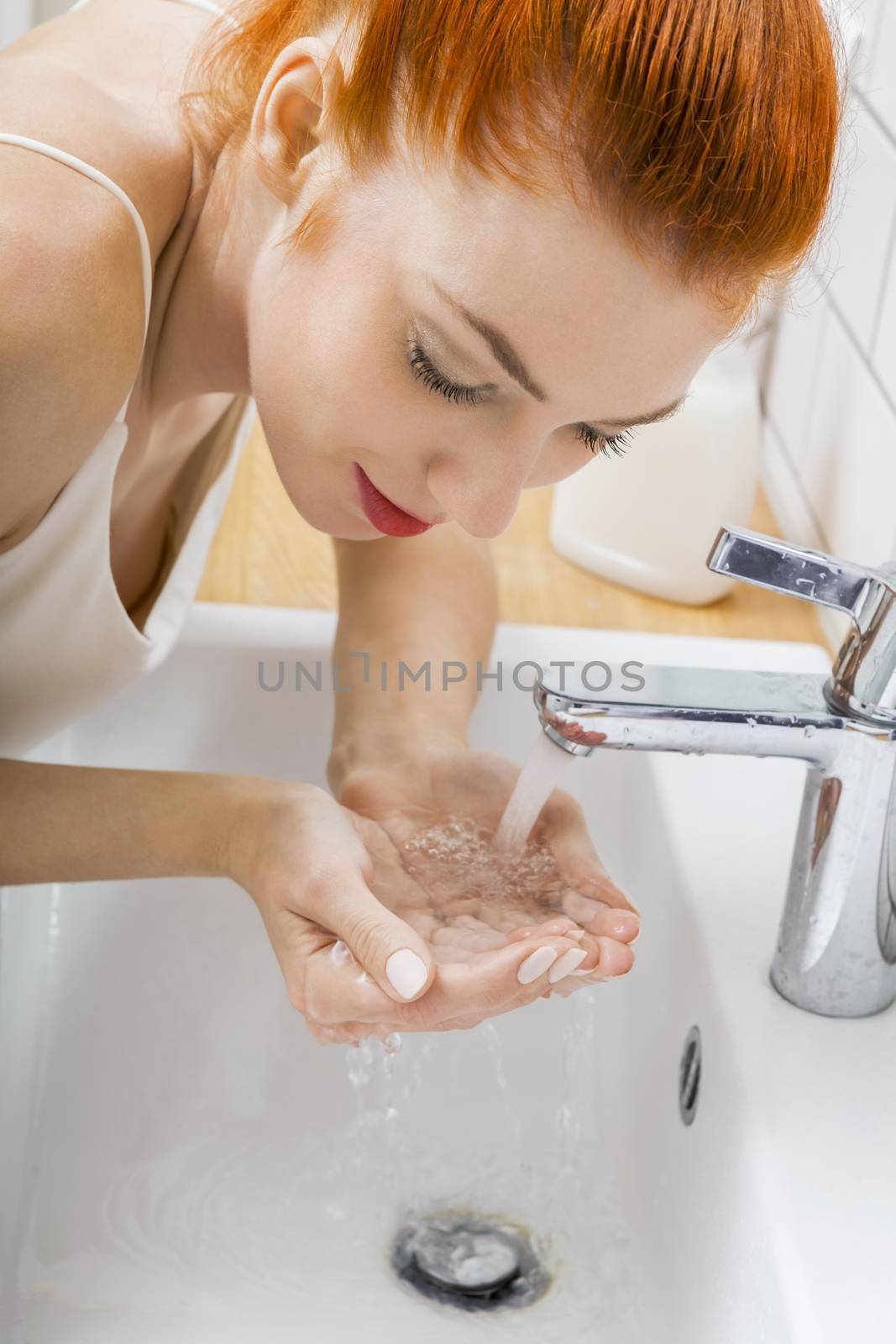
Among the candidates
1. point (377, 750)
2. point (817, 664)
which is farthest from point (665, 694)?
point (817, 664)

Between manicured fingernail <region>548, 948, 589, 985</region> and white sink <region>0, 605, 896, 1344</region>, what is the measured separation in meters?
0.11

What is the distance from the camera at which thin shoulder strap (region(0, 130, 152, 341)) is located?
0.61 metres

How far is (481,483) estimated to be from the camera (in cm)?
65

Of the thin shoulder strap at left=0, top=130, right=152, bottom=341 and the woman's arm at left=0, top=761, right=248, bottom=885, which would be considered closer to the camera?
the thin shoulder strap at left=0, top=130, right=152, bottom=341

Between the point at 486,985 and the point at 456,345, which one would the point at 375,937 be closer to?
the point at 486,985

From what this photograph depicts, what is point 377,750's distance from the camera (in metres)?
0.89

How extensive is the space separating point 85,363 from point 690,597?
0.60 m

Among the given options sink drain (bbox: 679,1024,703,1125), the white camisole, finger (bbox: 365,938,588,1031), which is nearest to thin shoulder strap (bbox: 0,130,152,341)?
the white camisole

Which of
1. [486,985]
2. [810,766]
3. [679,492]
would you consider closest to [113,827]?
[486,985]

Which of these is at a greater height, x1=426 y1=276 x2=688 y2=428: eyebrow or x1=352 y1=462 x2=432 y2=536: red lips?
x1=426 y1=276 x2=688 y2=428: eyebrow

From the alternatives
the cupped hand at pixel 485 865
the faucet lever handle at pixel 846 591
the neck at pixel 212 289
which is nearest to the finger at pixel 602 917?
the cupped hand at pixel 485 865

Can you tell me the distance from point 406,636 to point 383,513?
0.82 ft

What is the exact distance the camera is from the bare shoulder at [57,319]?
1.96 ft

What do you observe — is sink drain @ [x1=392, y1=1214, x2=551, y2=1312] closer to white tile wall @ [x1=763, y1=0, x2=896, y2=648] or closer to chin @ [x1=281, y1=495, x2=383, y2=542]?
chin @ [x1=281, y1=495, x2=383, y2=542]
